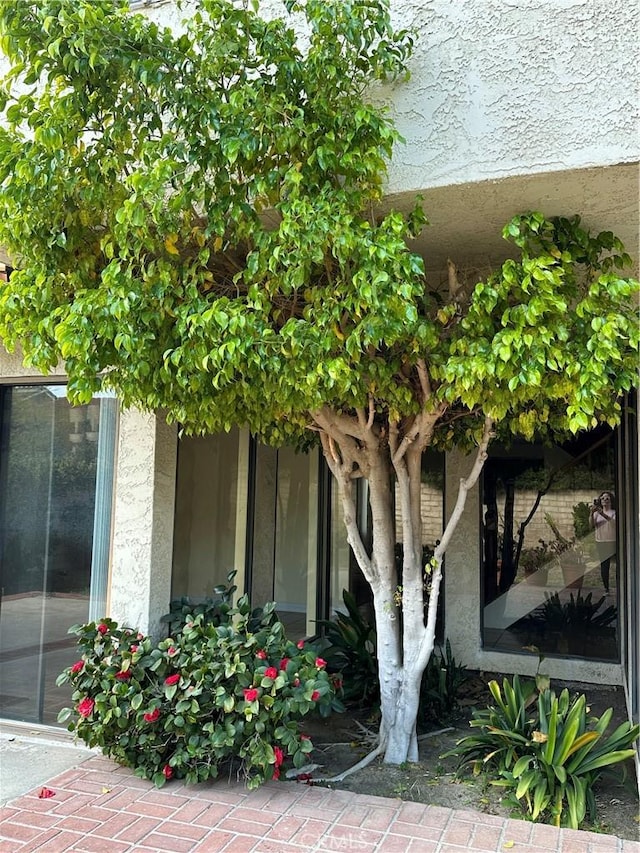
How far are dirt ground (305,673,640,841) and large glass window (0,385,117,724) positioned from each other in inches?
91.4

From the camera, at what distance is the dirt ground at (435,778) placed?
14.2 feet

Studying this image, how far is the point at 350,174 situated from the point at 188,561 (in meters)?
3.89

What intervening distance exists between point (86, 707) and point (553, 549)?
541 centimetres

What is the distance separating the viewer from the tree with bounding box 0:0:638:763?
3740mm

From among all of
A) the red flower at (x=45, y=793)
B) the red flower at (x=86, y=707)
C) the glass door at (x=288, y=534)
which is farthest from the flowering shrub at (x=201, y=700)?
the glass door at (x=288, y=534)

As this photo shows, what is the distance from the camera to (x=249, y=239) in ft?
13.9

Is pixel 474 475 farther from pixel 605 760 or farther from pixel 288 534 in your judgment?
pixel 288 534

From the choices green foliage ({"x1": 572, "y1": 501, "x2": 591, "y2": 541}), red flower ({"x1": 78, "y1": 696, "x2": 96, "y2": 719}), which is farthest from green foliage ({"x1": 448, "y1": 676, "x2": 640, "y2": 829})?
green foliage ({"x1": 572, "y1": 501, "x2": 591, "y2": 541})

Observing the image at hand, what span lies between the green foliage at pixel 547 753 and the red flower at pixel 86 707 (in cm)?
265

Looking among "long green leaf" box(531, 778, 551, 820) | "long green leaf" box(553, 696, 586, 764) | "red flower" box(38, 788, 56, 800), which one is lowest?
"red flower" box(38, 788, 56, 800)

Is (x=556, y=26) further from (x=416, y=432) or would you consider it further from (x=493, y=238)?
(x=416, y=432)

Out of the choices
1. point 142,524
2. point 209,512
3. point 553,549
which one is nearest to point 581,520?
point 553,549

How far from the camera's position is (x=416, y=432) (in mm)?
4984

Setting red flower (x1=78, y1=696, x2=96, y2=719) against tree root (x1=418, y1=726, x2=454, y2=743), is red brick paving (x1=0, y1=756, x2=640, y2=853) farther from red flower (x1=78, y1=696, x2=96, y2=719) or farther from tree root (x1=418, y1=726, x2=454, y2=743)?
tree root (x1=418, y1=726, x2=454, y2=743)
